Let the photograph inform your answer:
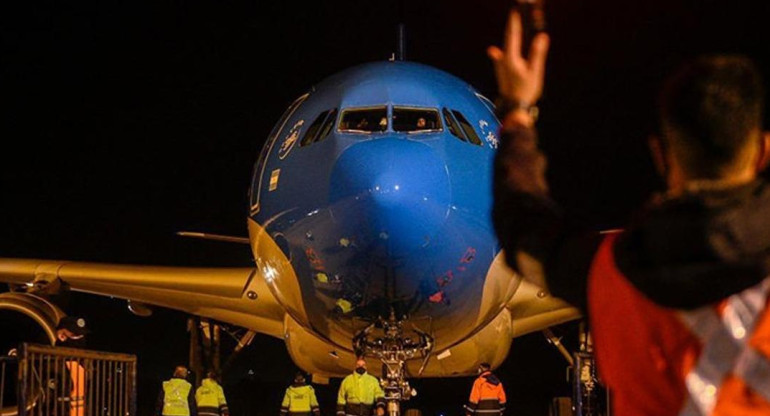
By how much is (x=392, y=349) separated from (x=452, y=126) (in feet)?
6.01

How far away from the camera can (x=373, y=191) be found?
6.95 meters

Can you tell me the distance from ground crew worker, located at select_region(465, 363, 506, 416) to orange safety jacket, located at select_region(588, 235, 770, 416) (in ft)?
36.1

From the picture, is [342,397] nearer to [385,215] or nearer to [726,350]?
[385,215]

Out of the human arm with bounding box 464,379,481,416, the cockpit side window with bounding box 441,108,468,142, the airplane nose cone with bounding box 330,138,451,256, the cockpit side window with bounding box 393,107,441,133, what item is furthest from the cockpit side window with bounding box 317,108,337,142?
the human arm with bounding box 464,379,481,416

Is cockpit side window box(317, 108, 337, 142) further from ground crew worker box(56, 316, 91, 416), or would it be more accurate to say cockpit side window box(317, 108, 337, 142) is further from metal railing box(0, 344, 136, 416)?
ground crew worker box(56, 316, 91, 416)

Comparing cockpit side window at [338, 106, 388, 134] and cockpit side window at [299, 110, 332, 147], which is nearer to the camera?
cockpit side window at [338, 106, 388, 134]

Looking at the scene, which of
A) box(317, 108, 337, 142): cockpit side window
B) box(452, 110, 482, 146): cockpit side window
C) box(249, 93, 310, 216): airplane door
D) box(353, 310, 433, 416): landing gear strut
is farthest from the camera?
box(249, 93, 310, 216): airplane door

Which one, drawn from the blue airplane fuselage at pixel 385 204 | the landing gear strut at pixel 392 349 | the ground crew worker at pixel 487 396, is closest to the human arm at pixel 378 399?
the ground crew worker at pixel 487 396

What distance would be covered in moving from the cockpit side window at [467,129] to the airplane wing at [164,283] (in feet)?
14.7

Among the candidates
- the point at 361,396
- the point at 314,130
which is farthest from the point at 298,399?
the point at 314,130

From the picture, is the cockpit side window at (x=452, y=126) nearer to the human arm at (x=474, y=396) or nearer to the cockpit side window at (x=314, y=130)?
the cockpit side window at (x=314, y=130)

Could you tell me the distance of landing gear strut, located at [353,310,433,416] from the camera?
25.6 feet

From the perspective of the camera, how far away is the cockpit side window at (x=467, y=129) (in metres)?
8.30

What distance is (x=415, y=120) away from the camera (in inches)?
323
